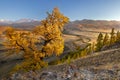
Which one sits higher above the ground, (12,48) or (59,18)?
(59,18)

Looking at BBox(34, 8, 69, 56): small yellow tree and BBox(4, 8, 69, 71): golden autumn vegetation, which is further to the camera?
BBox(34, 8, 69, 56): small yellow tree

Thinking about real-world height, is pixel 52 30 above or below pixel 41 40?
above

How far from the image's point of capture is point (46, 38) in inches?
1430

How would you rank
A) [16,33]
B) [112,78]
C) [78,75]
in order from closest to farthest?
[112,78] < [78,75] < [16,33]

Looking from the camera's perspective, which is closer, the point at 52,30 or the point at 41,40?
the point at 52,30

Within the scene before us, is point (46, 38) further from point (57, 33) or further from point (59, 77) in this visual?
point (59, 77)

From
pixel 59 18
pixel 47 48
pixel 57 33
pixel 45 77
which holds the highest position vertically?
pixel 59 18

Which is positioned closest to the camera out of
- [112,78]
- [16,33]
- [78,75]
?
[112,78]

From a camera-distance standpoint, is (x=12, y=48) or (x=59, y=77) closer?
(x=59, y=77)

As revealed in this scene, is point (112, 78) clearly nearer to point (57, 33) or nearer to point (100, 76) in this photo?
point (100, 76)

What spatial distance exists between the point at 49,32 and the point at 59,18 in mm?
2689

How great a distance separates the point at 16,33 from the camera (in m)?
34.7

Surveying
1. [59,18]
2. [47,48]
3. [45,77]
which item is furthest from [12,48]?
[45,77]

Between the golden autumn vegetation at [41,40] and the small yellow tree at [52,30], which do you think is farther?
the small yellow tree at [52,30]
